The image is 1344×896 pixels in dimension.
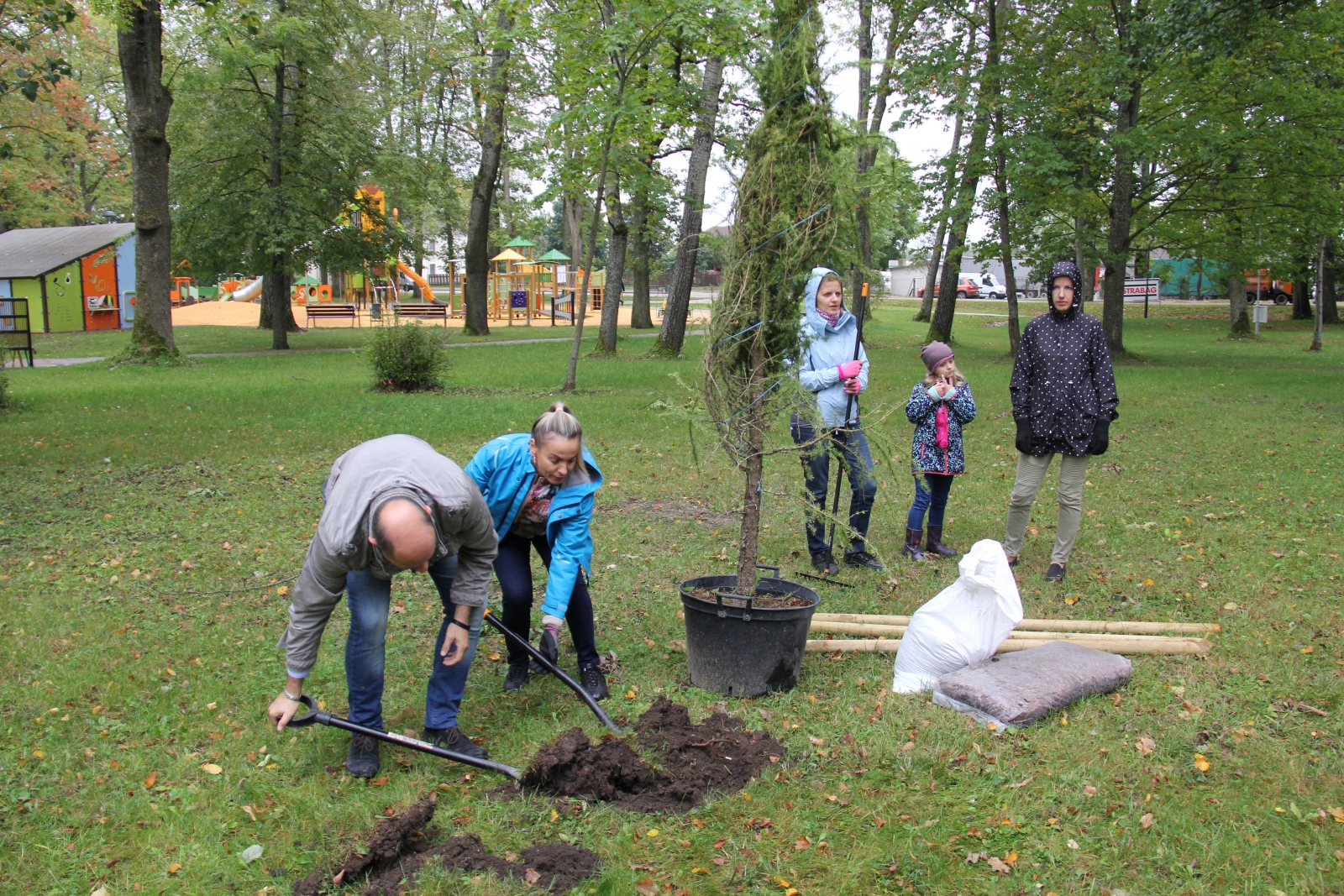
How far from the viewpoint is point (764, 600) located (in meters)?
4.50

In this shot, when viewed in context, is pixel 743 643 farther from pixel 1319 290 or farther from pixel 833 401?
pixel 1319 290

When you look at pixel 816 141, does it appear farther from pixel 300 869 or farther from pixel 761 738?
pixel 300 869

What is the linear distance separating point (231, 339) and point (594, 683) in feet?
78.4

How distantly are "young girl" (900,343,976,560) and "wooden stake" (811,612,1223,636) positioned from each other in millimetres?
1492

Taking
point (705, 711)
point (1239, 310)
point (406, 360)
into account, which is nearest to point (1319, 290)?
point (1239, 310)

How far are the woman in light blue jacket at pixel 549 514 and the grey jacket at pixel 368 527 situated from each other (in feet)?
1.39

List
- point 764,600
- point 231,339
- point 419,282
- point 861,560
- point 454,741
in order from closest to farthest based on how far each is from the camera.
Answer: point 454,741
point 764,600
point 861,560
point 231,339
point 419,282

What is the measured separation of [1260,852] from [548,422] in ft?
9.18

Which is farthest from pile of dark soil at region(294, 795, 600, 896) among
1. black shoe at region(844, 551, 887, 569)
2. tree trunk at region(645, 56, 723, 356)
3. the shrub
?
tree trunk at region(645, 56, 723, 356)

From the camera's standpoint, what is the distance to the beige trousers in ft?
19.3

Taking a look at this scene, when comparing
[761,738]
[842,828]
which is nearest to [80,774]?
[761,738]

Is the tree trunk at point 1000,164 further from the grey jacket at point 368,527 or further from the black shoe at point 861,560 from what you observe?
the grey jacket at point 368,527

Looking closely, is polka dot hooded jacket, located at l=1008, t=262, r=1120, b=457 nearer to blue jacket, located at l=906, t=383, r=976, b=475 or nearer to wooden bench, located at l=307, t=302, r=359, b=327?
blue jacket, located at l=906, t=383, r=976, b=475

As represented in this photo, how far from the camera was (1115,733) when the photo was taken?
3.92 m
